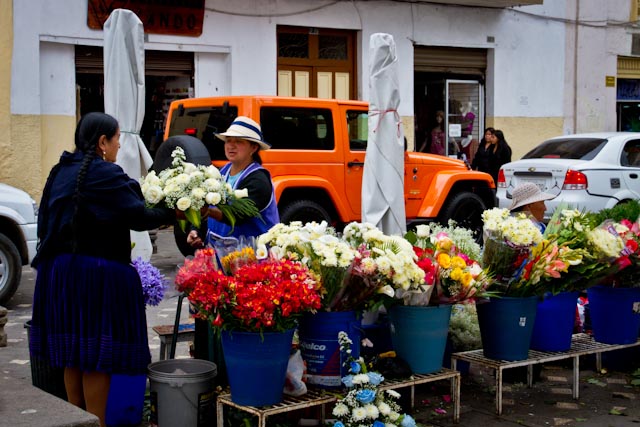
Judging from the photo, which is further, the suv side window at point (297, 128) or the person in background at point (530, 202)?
the suv side window at point (297, 128)

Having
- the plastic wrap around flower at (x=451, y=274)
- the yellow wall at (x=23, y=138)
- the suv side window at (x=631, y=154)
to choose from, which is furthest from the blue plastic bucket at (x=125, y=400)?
the suv side window at (x=631, y=154)

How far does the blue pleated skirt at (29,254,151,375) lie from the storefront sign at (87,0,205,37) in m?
10.9

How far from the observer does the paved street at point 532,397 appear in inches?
233

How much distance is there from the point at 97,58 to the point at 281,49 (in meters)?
3.65

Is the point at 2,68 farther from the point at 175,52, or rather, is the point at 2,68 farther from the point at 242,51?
the point at 242,51

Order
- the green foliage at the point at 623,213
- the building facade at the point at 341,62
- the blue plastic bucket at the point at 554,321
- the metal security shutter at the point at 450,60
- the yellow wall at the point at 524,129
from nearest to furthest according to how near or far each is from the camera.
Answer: the blue plastic bucket at the point at 554,321 → the green foliage at the point at 623,213 → the building facade at the point at 341,62 → the metal security shutter at the point at 450,60 → the yellow wall at the point at 524,129

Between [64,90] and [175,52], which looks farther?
[175,52]

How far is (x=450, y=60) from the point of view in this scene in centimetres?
2006

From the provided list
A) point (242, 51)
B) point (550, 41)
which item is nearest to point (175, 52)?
point (242, 51)

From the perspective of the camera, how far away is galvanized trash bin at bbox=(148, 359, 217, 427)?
201 inches

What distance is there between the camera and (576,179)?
44.5ft

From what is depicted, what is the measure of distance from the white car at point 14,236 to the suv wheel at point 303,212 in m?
3.16

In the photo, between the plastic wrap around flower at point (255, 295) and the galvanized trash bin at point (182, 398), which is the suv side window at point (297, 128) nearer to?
the galvanized trash bin at point (182, 398)

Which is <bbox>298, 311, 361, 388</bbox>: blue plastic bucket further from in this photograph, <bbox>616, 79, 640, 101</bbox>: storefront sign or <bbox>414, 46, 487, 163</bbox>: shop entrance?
<bbox>616, 79, 640, 101</bbox>: storefront sign
